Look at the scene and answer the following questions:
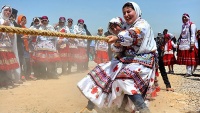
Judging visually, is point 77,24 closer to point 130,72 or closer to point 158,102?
point 158,102

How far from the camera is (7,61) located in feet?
22.6

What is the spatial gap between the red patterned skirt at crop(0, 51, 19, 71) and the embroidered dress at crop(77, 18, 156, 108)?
352cm

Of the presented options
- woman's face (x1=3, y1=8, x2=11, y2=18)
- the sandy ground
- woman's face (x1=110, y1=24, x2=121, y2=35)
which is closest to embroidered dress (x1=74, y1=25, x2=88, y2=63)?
woman's face (x1=3, y1=8, x2=11, y2=18)

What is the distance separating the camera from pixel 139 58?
145 inches

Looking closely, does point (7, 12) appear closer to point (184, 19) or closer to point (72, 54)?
point (72, 54)

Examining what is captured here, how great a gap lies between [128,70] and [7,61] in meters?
4.30

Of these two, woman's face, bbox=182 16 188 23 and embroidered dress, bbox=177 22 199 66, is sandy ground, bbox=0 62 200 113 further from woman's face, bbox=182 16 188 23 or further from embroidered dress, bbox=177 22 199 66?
woman's face, bbox=182 16 188 23

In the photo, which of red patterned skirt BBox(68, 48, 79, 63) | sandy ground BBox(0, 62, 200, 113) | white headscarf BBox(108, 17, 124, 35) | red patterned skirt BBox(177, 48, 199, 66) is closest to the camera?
white headscarf BBox(108, 17, 124, 35)

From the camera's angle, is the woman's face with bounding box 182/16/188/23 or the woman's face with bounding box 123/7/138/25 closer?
the woman's face with bounding box 123/7/138/25

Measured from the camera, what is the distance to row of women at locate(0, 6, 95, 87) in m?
6.88

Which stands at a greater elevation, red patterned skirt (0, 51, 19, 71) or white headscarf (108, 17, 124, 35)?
white headscarf (108, 17, 124, 35)

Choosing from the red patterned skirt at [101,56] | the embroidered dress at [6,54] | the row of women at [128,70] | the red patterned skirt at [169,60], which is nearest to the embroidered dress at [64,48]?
the red patterned skirt at [101,56]

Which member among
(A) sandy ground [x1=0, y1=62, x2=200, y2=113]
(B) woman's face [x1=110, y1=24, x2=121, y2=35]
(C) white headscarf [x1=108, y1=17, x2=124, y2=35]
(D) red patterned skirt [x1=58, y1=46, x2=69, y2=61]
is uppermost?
(C) white headscarf [x1=108, y1=17, x2=124, y2=35]

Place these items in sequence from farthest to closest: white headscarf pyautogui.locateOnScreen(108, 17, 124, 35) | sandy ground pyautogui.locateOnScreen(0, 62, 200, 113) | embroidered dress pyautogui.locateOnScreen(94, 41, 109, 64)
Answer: embroidered dress pyautogui.locateOnScreen(94, 41, 109, 64) < sandy ground pyautogui.locateOnScreen(0, 62, 200, 113) < white headscarf pyautogui.locateOnScreen(108, 17, 124, 35)
